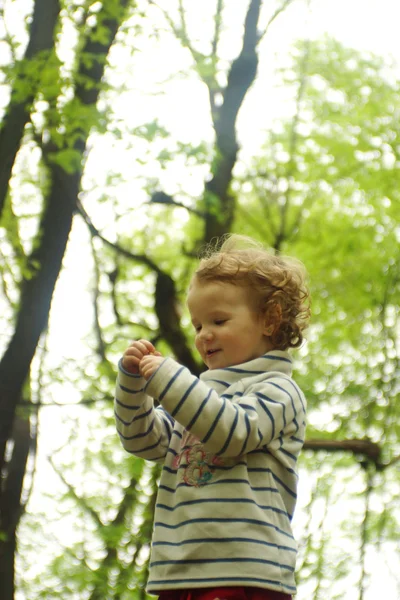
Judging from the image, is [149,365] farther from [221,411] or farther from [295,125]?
[295,125]

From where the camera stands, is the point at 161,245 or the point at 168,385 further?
the point at 161,245

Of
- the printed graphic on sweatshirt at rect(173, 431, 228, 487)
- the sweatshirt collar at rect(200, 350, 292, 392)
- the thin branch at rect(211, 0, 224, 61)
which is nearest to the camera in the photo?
the printed graphic on sweatshirt at rect(173, 431, 228, 487)

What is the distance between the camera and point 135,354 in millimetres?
1802

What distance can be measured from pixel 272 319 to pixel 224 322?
13cm

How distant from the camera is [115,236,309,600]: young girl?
1.67 meters

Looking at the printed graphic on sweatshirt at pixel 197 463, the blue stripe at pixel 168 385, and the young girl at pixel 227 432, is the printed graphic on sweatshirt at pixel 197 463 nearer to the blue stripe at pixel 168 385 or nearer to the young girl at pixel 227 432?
the young girl at pixel 227 432

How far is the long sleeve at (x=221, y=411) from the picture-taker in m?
1.66

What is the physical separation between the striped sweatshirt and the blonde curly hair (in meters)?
0.10

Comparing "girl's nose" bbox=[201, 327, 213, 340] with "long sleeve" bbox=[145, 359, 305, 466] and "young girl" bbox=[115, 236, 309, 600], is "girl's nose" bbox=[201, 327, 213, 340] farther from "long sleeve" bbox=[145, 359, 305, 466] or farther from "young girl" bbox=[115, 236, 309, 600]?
"long sleeve" bbox=[145, 359, 305, 466]

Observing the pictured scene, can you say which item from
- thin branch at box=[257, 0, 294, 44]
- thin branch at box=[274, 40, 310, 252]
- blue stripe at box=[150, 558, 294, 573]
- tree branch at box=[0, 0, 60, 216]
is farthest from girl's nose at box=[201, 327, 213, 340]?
thin branch at box=[274, 40, 310, 252]

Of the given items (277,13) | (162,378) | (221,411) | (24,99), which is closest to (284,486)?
(221,411)

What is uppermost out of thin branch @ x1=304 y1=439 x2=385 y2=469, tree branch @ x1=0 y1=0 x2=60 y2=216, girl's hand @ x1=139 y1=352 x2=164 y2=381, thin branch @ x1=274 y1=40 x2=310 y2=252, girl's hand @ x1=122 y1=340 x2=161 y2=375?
thin branch @ x1=274 y1=40 x2=310 y2=252

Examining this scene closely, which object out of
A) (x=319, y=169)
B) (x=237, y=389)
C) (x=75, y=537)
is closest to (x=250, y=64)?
(x=319, y=169)

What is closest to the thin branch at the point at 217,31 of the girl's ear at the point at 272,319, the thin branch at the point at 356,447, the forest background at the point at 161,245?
the forest background at the point at 161,245
